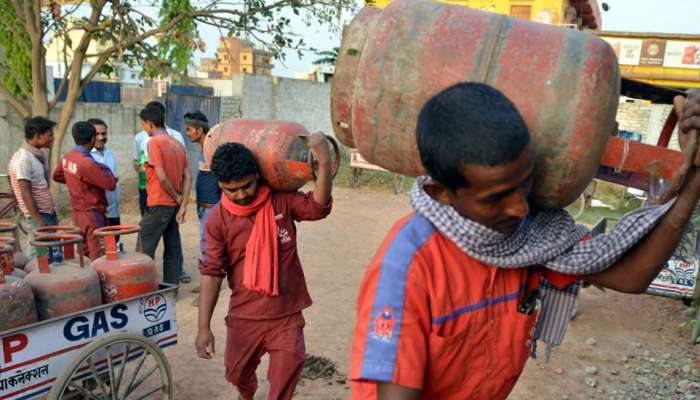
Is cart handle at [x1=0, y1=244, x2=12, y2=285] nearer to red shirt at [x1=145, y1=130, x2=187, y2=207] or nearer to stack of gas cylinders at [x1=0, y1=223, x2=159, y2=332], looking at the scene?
stack of gas cylinders at [x1=0, y1=223, x2=159, y2=332]

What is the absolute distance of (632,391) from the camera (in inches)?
157

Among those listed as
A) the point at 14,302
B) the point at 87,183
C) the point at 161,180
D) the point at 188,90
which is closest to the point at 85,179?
the point at 87,183

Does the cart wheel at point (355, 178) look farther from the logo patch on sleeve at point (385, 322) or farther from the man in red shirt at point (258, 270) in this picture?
the logo patch on sleeve at point (385, 322)

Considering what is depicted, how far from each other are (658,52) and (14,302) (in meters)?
15.6

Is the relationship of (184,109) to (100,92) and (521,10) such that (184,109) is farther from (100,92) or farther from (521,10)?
(521,10)

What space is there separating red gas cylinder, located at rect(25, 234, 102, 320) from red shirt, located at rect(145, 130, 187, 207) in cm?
253

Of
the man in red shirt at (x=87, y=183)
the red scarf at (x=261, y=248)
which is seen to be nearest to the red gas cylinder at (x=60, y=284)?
the red scarf at (x=261, y=248)

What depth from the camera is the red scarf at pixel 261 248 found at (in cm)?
Answer: 293

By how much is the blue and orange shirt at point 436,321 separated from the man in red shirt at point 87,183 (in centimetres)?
441

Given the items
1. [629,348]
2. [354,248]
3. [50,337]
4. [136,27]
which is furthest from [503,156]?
[136,27]

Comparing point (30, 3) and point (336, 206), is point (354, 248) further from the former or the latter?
point (30, 3)

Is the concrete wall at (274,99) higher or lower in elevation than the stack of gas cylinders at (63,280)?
higher

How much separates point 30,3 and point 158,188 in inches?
173

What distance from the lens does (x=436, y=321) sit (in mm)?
1231
